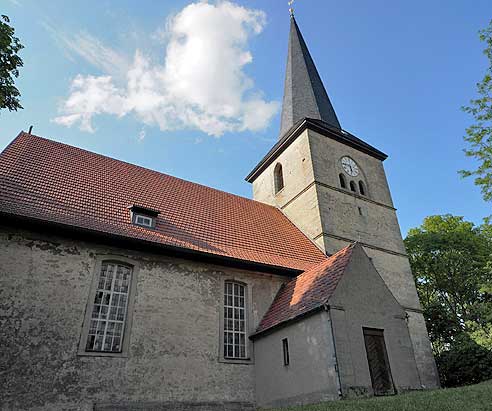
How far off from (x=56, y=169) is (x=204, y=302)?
20.9 ft

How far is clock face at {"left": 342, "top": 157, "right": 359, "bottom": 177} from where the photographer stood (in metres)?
18.3

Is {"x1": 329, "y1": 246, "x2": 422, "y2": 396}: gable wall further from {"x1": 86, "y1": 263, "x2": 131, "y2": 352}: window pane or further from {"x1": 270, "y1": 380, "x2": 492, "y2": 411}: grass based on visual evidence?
{"x1": 86, "y1": 263, "x2": 131, "y2": 352}: window pane

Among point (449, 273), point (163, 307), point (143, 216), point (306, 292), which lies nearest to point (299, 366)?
point (306, 292)

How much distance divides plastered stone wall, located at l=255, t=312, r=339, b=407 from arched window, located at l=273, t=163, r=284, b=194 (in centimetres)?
983

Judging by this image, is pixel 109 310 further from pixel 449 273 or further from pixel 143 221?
pixel 449 273

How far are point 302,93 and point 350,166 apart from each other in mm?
5345

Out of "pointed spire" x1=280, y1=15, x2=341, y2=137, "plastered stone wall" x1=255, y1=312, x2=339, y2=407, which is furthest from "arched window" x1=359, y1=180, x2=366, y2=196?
"plastered stone wall" x1=255, y1=312, x2=339, y2=407

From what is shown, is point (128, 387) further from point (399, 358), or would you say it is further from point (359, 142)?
point (359, 142)

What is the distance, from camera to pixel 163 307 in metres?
10.0

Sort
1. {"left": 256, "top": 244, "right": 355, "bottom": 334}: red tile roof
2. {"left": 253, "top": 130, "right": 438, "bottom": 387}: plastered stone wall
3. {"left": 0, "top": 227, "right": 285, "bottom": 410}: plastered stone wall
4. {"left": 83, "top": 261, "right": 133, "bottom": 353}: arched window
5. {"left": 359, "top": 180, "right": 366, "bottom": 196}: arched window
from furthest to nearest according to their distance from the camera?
1. {"left": 359, "top": 180, "right": 366, "bottom": 196}: arched window
2. {"left": 253, "top": 130, "right": 438, "bottom": 387}: plastered stone wall
3. {"left": 256, "top": 244, "right": 355, "bottom": 334}: red tile roof
4. {"left": 83, "top": 261, "right": 133, "bottom": 353}: arched window
5. {"left": 0, "top": 227, "right": 285, "bottom": 410}: plastered stone wall

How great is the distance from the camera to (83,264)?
31.2 ft

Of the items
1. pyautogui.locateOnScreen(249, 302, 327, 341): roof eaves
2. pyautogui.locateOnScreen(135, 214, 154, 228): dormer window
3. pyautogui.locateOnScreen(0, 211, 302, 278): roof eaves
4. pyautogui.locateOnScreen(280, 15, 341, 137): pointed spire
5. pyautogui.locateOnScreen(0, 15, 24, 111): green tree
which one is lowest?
pyautogui.locateOnScreen(249, 302, 327, 341): roof eaves

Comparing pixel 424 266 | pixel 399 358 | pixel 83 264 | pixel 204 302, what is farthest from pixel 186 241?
pixel 424 266

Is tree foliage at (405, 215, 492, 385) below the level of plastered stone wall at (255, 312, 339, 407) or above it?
above
